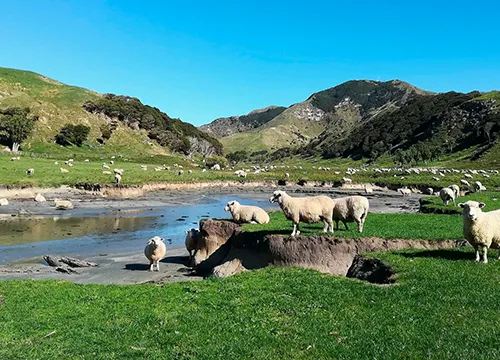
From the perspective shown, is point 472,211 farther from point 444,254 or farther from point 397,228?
point 397,228

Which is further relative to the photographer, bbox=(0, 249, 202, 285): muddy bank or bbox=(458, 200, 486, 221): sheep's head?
bbox=(0, 249, 202, 285): muddy bank

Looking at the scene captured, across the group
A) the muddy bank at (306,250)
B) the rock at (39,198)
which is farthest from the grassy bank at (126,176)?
the muddy bank at (306,250)

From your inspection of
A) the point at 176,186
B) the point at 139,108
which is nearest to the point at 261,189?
the point at 176,186

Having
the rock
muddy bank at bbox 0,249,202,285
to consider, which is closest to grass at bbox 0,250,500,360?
muddy bank at bbox 0,249,202,285

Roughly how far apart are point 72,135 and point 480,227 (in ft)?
361

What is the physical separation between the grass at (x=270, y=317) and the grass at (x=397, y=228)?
15.4 ft

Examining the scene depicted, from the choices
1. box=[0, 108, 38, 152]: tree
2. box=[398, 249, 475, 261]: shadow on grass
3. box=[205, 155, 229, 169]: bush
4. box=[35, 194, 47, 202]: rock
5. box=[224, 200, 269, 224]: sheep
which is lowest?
box=[35, 194, 47, 202]: rock

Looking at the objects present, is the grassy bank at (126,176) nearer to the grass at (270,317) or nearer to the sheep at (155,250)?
the sheep at (155,250)

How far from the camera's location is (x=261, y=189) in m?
81.4

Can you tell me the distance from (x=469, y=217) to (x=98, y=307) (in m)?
14.1

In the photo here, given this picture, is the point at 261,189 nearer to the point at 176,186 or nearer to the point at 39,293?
the point at 176,186

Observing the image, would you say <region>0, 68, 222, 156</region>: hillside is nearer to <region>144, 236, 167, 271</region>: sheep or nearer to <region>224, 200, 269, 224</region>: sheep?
<region>224, 200, 269, 224</region>: sheep

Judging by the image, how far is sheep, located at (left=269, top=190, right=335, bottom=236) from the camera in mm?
21594

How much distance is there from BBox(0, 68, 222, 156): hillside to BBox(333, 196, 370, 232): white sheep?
305 feet
